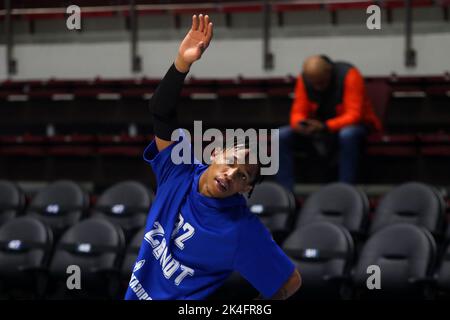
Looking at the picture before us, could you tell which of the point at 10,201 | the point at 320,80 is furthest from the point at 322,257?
the point at 10,201

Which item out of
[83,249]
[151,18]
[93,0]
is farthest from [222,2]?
[83,249]

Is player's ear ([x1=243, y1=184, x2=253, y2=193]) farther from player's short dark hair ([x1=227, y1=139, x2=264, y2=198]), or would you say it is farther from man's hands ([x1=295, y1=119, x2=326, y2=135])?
man's hands ([x1=295, y1=119, x2=326, y2=135])

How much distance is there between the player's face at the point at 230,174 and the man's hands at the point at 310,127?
2285mm

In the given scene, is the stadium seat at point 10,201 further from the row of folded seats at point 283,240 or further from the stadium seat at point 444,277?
the stadium seat at point 444,277

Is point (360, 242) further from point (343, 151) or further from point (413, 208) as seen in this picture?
point (343, 151)

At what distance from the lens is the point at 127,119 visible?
5207 millimetres

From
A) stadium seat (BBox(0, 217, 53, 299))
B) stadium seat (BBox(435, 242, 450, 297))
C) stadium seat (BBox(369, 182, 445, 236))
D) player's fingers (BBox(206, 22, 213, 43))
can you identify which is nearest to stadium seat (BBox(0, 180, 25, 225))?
stadium seat (BBox(0, 217, 53, 299))

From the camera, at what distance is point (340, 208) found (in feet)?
12.1

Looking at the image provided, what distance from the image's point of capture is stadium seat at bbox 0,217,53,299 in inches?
153

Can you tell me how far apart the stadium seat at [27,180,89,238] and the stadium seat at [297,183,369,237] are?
1092mm

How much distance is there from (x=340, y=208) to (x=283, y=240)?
0.89 ft

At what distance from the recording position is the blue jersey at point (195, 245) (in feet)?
5.60

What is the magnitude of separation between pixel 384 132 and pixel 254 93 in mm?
750

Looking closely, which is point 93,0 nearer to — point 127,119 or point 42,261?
point 127,119
